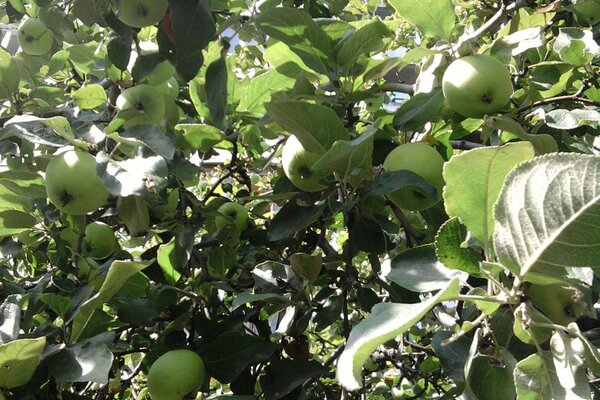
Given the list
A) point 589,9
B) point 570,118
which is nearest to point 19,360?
point 570,118

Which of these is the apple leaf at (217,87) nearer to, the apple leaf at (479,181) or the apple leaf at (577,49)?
the apple leaf at (479,181)

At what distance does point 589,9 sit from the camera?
1.57m

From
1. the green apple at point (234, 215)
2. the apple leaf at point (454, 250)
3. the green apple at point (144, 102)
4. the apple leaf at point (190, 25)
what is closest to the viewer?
the apple leaf at point (454, 250)

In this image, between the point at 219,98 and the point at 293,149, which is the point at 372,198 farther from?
the point at 219,98

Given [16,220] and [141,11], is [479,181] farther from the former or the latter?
[16,220]

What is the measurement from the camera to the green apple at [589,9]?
1527 mm

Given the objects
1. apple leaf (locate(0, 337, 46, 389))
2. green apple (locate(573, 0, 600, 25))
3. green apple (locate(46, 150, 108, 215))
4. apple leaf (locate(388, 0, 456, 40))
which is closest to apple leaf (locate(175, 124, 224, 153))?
green apple (locate(46, 150, 108, 215))

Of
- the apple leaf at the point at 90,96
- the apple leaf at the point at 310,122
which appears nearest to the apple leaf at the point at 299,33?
the apple leaf at the point at 310,122

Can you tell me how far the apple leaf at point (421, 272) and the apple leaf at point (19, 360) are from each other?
576mm

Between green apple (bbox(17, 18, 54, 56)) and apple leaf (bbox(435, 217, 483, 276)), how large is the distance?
5.39ft

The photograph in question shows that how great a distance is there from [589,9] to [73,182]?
4.40ft

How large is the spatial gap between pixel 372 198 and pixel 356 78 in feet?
0.89

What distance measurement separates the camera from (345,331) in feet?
4.40

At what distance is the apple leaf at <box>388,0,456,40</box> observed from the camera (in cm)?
120
